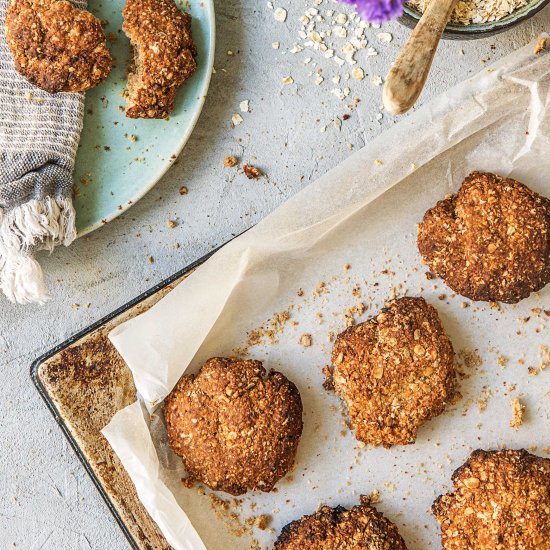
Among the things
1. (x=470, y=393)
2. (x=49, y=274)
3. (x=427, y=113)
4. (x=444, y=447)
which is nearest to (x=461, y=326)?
(x=470, y=393)

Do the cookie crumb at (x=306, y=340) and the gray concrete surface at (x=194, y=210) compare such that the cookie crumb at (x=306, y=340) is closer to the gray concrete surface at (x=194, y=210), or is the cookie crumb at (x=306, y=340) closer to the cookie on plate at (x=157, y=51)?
the gray concrete surface at (x=194, y=210)

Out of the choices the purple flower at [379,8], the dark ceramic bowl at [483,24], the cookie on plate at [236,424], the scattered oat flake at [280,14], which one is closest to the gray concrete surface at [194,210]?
the scattered oat flake at [280,14]

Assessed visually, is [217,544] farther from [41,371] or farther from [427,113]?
[427,113]

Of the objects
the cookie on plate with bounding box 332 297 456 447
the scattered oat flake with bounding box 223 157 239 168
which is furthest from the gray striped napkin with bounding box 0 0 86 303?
the cookie on plate with bounding box 332 297 456 447

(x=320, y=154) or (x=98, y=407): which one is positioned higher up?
(x=320, y=154)

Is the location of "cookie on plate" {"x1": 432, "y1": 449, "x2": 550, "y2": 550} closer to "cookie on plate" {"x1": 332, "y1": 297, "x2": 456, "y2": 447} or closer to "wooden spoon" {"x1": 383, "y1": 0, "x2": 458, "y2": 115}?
"cookie on plate" {"x1": 332, "y1": 297, "x2": 456, "y2": 447}

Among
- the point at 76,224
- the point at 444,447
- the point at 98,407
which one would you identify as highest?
the point at 76,224
